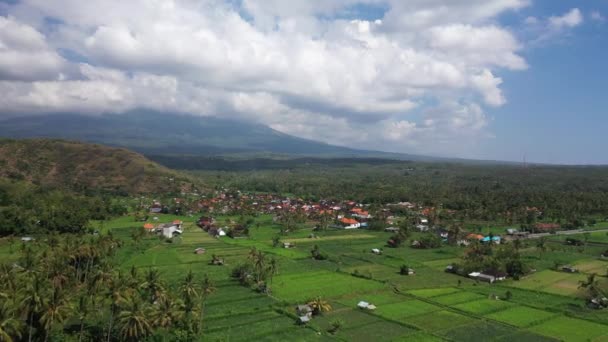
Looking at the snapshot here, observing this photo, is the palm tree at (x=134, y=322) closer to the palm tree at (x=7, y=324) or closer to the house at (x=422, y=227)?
the palm tree at (x=7, y=324)

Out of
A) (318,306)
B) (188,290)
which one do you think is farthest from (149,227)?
(318,306)

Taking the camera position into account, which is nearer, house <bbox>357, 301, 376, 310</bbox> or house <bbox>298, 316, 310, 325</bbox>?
house <bbox>298, 316, 310, 325</bbox>

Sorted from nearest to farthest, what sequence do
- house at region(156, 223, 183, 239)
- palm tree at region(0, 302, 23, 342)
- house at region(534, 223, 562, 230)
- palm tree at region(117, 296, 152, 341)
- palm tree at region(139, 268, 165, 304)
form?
palm tree at region(0, 302, 23, 342) → palm tree at region(117, 296, 152, 341) → palm tree at region(139, 268, 165, 304) → house at region(156, 223, 183, 239) → house at region(534, 223, 562, 230)

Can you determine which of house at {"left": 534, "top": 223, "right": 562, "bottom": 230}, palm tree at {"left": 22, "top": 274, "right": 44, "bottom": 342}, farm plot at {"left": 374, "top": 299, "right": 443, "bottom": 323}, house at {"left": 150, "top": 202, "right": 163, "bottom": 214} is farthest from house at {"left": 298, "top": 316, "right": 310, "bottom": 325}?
house at {"left": 150, "top": 202, "right": 163, "bottom": 214}

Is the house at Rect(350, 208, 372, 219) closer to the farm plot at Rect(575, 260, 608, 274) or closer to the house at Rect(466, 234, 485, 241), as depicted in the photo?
the house at Rect(466, 234, 485, 241)

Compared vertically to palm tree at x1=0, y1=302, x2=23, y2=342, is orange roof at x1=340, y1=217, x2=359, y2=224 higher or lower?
lower

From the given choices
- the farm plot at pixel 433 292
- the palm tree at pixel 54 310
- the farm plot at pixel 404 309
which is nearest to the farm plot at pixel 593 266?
the farm plot at pixel 433 292

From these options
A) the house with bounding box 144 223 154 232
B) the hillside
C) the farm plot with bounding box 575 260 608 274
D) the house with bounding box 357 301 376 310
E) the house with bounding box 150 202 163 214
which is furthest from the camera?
the hillside
